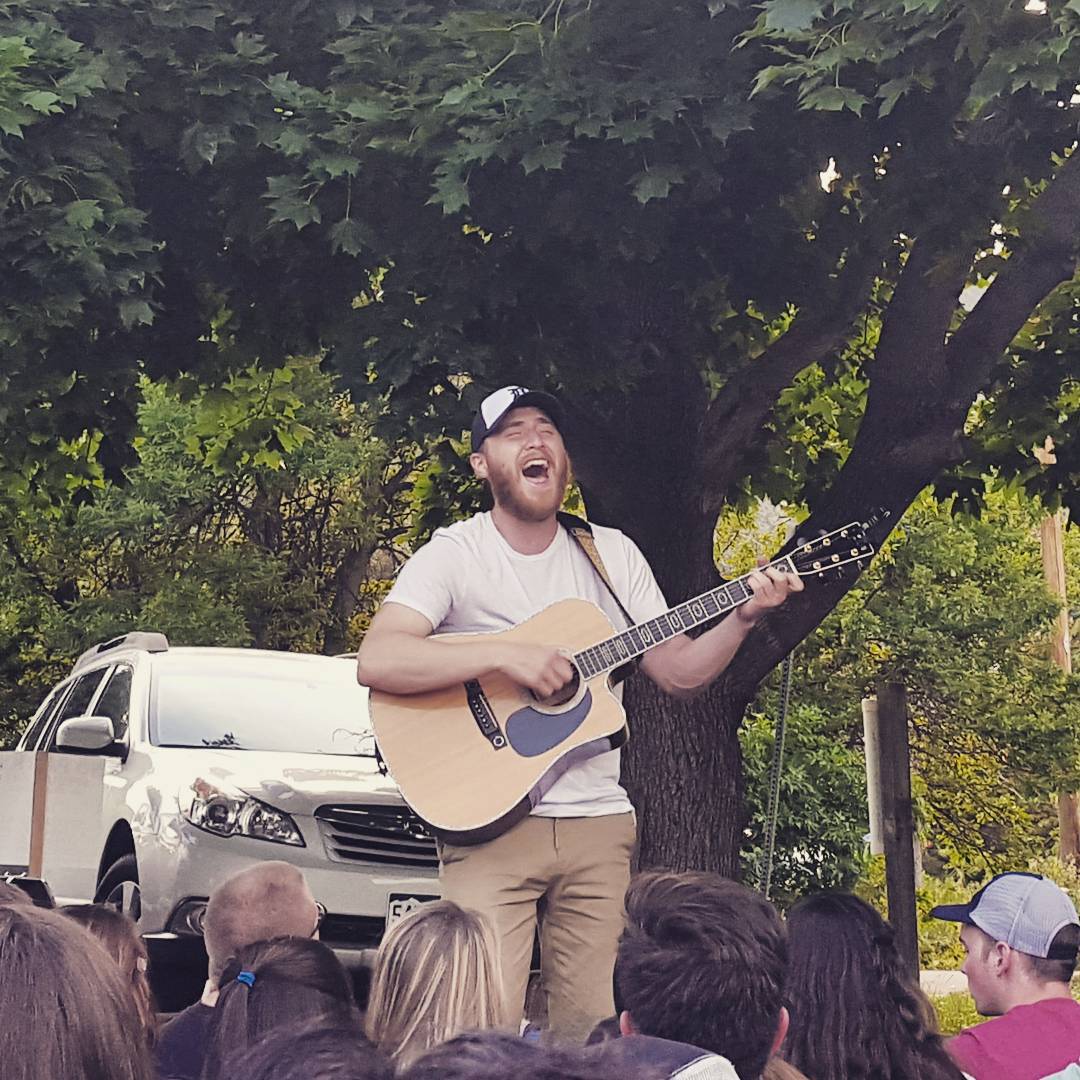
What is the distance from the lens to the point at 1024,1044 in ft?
12.6

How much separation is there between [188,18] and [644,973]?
475 cm

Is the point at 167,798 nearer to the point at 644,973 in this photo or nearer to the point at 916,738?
the point at 644,973

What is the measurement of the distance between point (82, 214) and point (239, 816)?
258cm

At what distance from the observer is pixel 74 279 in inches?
240

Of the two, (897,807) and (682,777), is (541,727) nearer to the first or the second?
(682,777)

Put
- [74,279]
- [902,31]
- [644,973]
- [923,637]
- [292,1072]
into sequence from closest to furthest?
[292,1072] < [644,973] < [902,31] < [74,279] < [923,637]

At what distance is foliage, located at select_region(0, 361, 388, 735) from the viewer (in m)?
21.4

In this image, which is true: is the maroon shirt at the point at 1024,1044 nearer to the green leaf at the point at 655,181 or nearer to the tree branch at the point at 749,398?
the green leaf at the point at 655,181

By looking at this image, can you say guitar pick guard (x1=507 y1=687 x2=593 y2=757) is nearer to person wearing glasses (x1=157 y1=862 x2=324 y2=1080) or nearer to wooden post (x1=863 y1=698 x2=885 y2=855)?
person wearing glasses (x1=157 y1=862 x2=324 y2=1080)

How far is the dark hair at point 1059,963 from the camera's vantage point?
13.2ft

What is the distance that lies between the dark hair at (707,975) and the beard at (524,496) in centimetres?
222

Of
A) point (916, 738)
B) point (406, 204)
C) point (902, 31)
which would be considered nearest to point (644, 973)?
point (902, 31)

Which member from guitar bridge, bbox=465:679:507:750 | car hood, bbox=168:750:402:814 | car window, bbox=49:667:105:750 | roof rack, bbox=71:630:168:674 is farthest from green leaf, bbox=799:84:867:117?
car window, bbox=49:667:105:750

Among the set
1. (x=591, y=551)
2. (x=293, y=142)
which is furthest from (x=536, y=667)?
(x=293, y=142)
